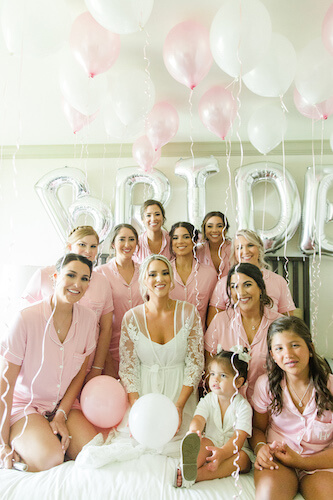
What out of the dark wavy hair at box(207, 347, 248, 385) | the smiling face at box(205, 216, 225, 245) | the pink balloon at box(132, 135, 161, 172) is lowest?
the dark wavy hair at box(207, 347, 248, 385)

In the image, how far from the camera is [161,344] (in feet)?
7.04

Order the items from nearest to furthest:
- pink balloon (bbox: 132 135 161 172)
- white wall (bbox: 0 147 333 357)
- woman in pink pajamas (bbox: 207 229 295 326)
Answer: woman in pink pajamas (bbox: 207 229 295 326)
pink balloon (bbox: 132 135 161 172)
white wall (bbox: 0 147 333 357)

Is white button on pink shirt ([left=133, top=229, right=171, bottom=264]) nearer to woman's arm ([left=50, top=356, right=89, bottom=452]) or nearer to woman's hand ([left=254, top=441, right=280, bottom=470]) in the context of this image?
woman's arm ([left=50, top=356, right=89, bottom=452])

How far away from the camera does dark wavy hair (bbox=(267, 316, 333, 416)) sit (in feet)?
5.60

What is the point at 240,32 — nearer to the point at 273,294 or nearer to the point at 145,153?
the point at 145,153

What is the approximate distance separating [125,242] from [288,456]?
1650 mm

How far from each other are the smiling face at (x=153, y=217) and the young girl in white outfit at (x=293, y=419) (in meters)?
1.38

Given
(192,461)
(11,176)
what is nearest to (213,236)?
(192,461)

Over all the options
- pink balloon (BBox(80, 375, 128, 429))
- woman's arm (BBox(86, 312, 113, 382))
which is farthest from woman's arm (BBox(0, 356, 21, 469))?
woman's arm (BBox(86, 312, 113, 382))

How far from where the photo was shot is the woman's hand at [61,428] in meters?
1.81

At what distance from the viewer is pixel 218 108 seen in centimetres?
258

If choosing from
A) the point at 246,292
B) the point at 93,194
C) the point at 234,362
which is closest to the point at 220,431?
the point at 234,362

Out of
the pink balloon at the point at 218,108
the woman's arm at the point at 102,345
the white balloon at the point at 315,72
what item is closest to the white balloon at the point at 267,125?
the pink balloon at the point at 218,108

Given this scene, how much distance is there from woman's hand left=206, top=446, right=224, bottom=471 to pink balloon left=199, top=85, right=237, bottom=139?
1.94 meters
